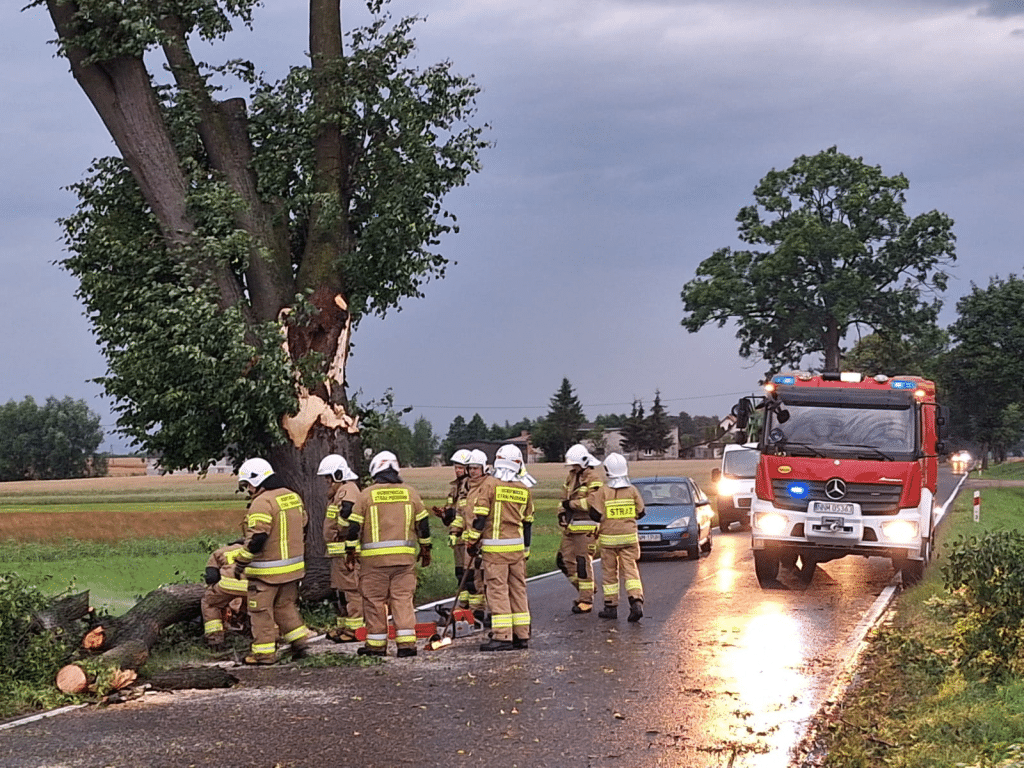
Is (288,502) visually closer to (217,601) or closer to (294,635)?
(294,635)

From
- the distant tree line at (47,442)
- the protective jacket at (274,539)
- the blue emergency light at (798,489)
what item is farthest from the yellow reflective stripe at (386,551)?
the distant tree line at (47,442)

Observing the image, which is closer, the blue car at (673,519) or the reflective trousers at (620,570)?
the reflective trousers at (620,570)

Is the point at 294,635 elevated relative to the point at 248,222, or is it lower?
lower

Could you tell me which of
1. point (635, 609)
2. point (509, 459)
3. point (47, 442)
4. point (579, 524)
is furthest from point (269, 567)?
point (47, 442)

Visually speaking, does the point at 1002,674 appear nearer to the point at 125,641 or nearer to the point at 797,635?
the point at 797,635

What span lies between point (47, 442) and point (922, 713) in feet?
373

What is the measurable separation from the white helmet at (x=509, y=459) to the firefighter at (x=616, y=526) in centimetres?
171

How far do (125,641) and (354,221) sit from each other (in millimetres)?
6417

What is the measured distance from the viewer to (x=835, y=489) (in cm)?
1638

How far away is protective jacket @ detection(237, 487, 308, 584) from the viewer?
10.8 metres

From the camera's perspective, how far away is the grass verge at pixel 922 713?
24.1ft

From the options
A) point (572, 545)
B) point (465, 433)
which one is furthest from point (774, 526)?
point (465, 433)

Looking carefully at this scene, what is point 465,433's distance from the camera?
164250mm

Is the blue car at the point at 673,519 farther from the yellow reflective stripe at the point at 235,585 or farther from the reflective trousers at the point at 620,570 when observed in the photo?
the yellow reflective stripe at the point at 235,585
